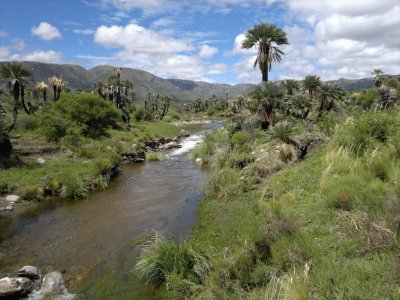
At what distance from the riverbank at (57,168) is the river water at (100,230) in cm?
116

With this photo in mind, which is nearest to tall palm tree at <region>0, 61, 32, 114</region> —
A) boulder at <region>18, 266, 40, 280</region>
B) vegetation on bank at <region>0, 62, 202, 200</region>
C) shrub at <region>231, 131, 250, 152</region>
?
vegetation on bank at <region>0, 62, 202, 200</region>

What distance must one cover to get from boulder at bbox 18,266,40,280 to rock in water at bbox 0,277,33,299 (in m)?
0.57

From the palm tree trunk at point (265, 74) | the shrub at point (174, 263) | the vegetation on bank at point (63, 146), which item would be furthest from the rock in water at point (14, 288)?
the palm tree trunk at point (265, 74)

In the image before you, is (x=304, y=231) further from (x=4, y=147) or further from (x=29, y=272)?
(x=4, y=147)

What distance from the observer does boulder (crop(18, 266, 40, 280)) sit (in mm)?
12086

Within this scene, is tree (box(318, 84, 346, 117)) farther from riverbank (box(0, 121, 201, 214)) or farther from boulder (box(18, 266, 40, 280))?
boulder (box(18, 266, 40, 280))

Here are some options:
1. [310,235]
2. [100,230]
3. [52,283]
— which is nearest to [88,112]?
[100,230]

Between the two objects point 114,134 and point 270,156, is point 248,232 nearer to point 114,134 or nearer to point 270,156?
point 270,156

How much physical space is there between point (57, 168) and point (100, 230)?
11.8 metres

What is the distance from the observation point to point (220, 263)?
959cm

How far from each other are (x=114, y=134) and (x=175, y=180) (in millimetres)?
23422

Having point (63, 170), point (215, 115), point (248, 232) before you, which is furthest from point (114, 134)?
point (215, 115)

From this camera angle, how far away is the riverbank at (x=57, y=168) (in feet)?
73.9

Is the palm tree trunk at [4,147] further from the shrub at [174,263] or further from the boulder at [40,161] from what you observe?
the shrub at [174,263]
